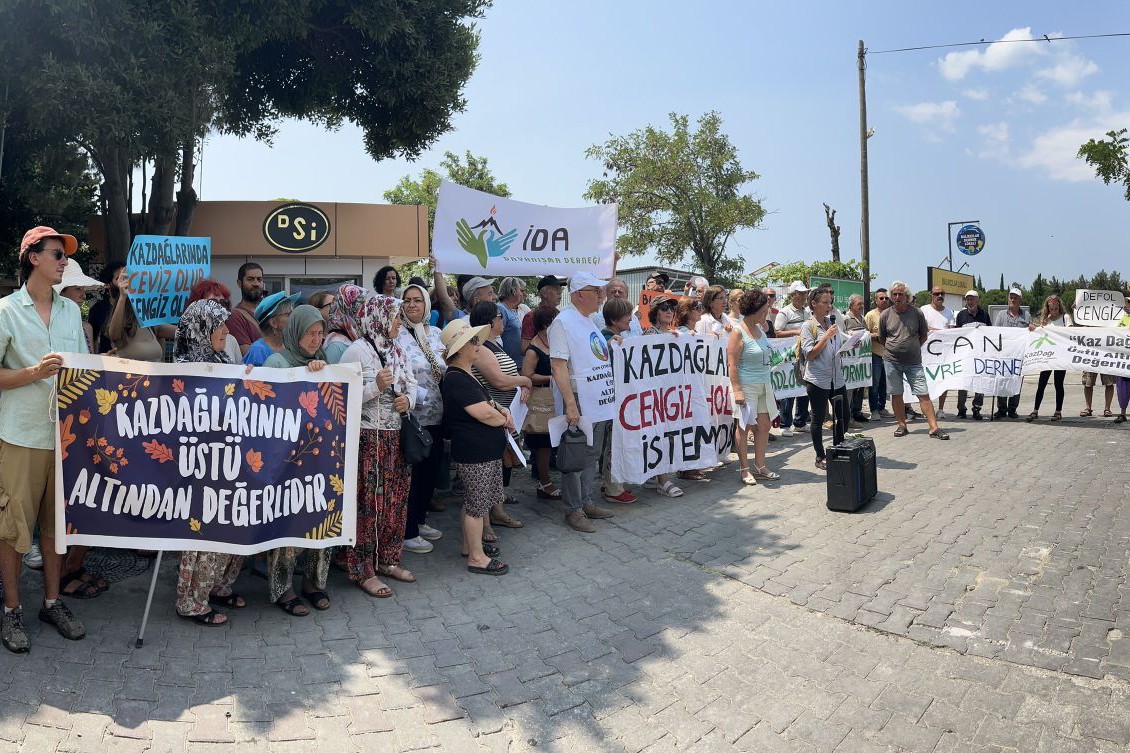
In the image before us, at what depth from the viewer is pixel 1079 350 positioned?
1141 centimetres

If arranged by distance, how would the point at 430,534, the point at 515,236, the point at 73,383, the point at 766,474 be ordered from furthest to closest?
1. the point at 515,236
2. the point at 766,474
3. the point at 430,534
4. the point at 73,383

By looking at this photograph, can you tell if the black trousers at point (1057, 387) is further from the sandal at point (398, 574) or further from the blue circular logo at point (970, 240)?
the blue circular logo at point (970, 240)

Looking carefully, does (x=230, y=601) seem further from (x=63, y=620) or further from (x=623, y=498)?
(x=623, y=498)

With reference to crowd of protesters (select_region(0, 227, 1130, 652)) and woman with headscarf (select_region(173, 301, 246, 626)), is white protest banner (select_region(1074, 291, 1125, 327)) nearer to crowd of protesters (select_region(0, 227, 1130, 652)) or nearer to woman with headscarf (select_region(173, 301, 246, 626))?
crowd of protesters (select_region(0, 227, 1130, 652))

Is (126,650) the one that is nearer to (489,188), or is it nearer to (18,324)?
(18,324)

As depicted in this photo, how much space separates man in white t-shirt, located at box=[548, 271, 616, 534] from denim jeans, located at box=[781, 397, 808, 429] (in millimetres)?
5028

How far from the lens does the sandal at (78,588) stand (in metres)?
4.64

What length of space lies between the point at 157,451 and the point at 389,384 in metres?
1.37

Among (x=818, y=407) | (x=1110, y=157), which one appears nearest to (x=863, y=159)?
(x=1110, y=157)

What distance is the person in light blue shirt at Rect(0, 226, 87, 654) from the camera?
12.8 ft

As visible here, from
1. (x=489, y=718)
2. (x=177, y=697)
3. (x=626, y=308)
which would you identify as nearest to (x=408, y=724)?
(x=489, y=718)

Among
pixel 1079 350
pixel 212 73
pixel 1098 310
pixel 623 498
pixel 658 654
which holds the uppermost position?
pixel 212 73

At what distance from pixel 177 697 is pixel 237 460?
4.08 feet

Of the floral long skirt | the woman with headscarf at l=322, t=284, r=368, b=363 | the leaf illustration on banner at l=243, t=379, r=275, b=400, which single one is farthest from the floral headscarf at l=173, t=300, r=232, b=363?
the floral long skirt
